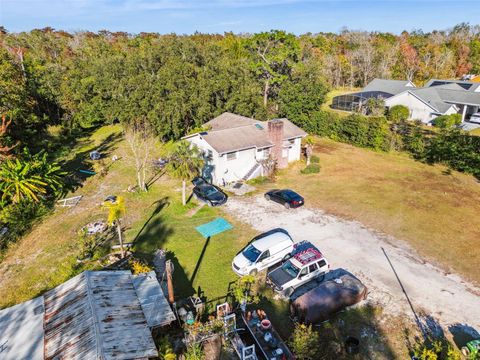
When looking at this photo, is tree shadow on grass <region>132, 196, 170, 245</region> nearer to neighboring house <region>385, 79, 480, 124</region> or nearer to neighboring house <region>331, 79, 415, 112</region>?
neighboring house <region>331, 79, 415, 112</region>

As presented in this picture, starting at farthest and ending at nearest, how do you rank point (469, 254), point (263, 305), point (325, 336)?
point (469, 254)
point (263, 305)
point (325, 336)

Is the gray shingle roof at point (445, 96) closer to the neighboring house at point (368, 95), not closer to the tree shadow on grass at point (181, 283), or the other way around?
the neighboring house at point (368, 95)

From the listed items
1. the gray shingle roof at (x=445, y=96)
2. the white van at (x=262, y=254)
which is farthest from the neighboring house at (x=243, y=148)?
the gray shingle roof at (x=445, y=96)

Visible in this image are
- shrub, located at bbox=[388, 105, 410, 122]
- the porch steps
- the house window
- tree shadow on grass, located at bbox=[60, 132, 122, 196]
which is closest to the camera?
the house window

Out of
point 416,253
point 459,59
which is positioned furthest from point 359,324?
point 459,59

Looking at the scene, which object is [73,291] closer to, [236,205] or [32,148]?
[236,205]

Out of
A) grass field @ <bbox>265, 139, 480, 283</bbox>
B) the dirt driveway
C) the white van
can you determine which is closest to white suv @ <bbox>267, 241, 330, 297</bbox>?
the white van

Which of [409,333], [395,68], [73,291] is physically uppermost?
[395,68]
